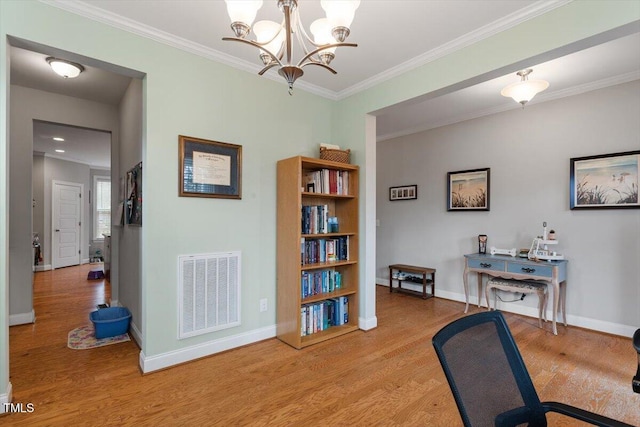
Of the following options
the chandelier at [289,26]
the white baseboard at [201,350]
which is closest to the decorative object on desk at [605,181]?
the chandelier at [289,26]

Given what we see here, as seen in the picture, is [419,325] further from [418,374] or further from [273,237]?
[273,237]

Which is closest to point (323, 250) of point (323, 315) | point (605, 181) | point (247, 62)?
point (323, 315)

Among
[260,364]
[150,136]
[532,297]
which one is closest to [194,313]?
[260,364]

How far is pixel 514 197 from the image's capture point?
3918 millimetres

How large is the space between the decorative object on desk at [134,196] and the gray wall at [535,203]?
12.4 feet

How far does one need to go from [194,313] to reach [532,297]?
375cm

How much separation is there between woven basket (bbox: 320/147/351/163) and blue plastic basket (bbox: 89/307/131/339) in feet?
8.45

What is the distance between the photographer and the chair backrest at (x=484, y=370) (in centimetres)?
95

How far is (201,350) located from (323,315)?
3.91 feet

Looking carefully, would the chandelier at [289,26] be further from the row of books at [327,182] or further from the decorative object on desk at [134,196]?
the decorative object on desk at [134,196]

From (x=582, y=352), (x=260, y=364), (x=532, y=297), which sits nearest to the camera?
(x=260, y=364)

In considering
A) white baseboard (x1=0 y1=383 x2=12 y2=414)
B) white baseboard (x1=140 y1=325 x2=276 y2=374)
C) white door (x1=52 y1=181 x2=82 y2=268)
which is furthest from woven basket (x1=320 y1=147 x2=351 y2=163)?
white door (x1=52 y1=181 x2=82 y2=268)

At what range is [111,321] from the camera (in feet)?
9.95

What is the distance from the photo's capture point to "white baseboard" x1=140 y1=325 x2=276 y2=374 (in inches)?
95.6
